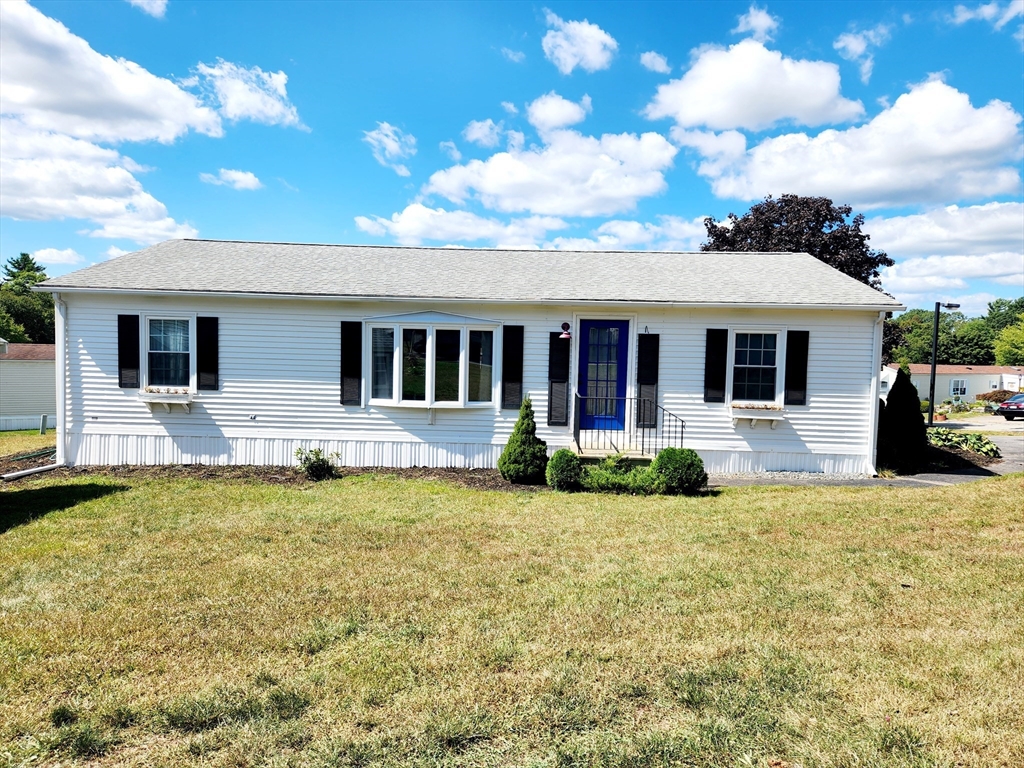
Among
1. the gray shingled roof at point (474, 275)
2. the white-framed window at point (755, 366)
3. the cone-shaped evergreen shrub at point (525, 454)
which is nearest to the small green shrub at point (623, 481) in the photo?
the cone-shaped evergreen shrub at point (525, 454)

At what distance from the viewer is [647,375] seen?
35.7ft

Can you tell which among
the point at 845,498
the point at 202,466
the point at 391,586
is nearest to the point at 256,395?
the point at 202,466

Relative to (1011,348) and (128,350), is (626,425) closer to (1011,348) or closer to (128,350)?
(128,350)

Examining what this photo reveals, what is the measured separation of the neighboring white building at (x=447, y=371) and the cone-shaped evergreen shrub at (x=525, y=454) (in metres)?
0.97

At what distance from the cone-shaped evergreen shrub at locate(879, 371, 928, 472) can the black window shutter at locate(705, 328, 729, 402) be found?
380cm

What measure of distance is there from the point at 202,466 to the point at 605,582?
349 inches

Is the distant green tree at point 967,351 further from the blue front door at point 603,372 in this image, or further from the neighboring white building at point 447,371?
the blue front door at point 603,372

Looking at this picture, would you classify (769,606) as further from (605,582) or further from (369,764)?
(369,764)

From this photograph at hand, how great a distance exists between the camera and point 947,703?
320 centimetres

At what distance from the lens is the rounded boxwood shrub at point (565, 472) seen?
9281mm

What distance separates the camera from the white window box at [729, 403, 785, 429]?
1064cm

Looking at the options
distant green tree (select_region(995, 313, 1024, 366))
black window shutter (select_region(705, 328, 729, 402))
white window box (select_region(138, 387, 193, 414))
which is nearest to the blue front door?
black window shutter (select_region(705, 328, 729, 402))

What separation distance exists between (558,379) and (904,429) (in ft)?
23.9

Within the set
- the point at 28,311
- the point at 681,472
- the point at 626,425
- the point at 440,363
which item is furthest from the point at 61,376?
the point at 28,311
